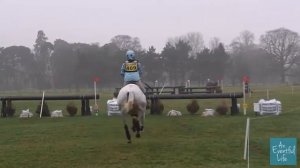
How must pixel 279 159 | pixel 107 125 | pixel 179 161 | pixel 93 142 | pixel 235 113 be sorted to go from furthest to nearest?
pixel 235 113 → pixel 107 125 → pixel 93 142 → pixel 179 161 → pixel 279 159

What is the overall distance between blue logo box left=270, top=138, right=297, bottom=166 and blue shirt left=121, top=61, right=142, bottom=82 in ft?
20.7

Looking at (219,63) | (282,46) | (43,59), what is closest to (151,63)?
(219,63)

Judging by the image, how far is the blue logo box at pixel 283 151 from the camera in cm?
866

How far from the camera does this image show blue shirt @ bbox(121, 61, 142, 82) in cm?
1439

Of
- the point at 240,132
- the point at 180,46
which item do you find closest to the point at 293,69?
the point at 180,46

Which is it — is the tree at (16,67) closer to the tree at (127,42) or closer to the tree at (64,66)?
the tree at (64,66)

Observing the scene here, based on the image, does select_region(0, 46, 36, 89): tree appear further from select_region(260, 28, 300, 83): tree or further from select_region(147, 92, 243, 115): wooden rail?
select_region(147, 92, 243, 115): wooden rail

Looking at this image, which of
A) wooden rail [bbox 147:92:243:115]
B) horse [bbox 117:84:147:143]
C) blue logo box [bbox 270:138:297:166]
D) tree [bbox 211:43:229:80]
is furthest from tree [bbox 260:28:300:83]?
blue logo box [bbox 270:138:297:166]

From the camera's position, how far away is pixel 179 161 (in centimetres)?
1141

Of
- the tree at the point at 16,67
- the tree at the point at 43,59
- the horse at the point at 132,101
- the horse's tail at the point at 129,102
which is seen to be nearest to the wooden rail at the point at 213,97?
the horse at the point at 132,101

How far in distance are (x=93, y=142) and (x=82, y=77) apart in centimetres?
7552

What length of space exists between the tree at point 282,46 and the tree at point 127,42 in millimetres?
27140

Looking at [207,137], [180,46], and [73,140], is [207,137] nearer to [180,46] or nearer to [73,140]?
[73,140]

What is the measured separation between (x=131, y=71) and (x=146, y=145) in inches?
84.0
